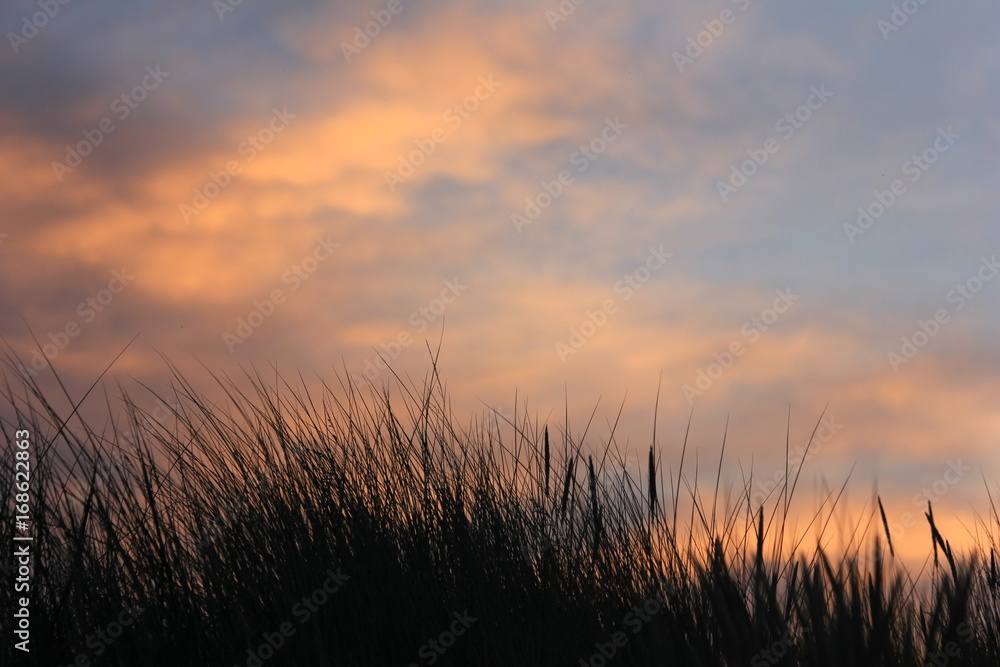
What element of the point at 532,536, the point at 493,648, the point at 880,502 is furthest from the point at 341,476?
the point at 880,502

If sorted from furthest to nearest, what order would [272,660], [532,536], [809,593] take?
[532,536] → [272,660] → [809,593]

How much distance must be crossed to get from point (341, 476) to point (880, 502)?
6.73 ft

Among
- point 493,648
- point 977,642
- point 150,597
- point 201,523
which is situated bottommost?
A: point 977,642

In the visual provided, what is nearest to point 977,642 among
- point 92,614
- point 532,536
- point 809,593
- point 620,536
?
point 620,536

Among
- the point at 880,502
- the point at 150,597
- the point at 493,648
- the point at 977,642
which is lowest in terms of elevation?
the point at 977,642

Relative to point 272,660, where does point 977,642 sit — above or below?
below

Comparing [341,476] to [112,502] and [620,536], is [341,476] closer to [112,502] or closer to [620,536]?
[112,502]

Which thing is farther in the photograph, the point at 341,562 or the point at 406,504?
the point at 406,504

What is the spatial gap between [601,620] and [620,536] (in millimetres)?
456

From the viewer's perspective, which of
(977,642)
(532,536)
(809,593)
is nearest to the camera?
(809,593)

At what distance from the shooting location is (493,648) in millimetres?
2865

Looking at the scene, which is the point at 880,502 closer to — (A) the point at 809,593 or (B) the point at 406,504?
(A) the point at 809,593

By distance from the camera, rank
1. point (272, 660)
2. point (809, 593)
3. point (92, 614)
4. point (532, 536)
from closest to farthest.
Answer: point (809, 593), point (272, 660), point (92, 614), point (532, 536)

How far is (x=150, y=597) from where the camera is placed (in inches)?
119
